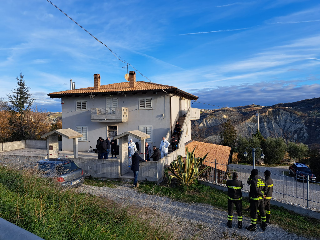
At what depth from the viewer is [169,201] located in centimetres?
962

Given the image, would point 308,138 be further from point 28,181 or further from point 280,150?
point 28,181

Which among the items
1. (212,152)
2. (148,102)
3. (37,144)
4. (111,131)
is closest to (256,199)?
(212,152)

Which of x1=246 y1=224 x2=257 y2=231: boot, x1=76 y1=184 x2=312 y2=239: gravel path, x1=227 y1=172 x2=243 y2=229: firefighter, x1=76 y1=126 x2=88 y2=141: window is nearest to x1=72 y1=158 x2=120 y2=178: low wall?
x1=76 y1=184 x2=312 y2=239: gravel path

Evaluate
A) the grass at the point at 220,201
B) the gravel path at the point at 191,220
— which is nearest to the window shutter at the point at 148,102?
the grass at the point at 220,201

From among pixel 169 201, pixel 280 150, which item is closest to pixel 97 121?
pixel 169 201

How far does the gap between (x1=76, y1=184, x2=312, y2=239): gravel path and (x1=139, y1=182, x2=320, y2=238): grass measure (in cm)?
45

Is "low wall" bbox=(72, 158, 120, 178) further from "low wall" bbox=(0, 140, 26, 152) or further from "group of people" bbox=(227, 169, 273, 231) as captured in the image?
"low wall" bbox=(0, 140, 26, 152)

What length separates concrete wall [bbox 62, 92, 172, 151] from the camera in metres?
21.0

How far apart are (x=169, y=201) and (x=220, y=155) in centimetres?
1346

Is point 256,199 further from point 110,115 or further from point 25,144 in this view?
point 25,144

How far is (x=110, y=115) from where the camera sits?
21.7 metres

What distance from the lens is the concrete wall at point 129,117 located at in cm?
2105

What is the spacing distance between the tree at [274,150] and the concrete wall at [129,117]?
1517 cm

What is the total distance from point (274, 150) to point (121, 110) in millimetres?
20243
